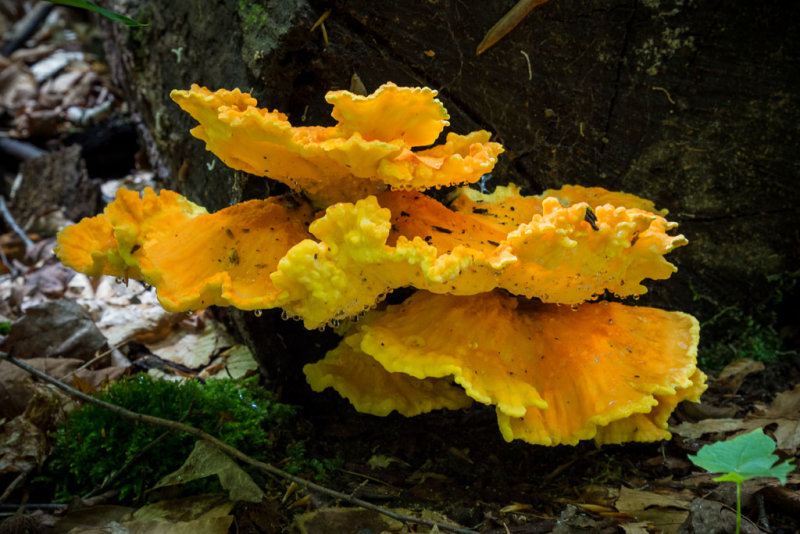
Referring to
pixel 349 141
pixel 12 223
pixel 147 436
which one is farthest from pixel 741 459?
pixel 12 223

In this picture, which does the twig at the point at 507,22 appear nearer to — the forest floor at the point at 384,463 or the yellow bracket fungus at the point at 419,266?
the yellow bracket fungus at the point at 419,266

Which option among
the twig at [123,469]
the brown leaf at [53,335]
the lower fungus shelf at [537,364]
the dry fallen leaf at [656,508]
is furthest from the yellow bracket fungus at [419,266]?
the brown leaf at [53,335]

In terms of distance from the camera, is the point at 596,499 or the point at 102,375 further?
the point at 102,375

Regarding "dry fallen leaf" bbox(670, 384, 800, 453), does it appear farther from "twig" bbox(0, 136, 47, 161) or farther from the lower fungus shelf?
"twig" bbox(0, 136, 47, 161)

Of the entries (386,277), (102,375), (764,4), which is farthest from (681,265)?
(102,375)

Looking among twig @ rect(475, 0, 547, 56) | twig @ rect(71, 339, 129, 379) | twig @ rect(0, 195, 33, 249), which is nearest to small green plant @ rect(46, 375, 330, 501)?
twig @ rect(71, 339, 129, 379)

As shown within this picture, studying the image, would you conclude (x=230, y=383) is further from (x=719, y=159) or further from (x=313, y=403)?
(x=719, y=159)
